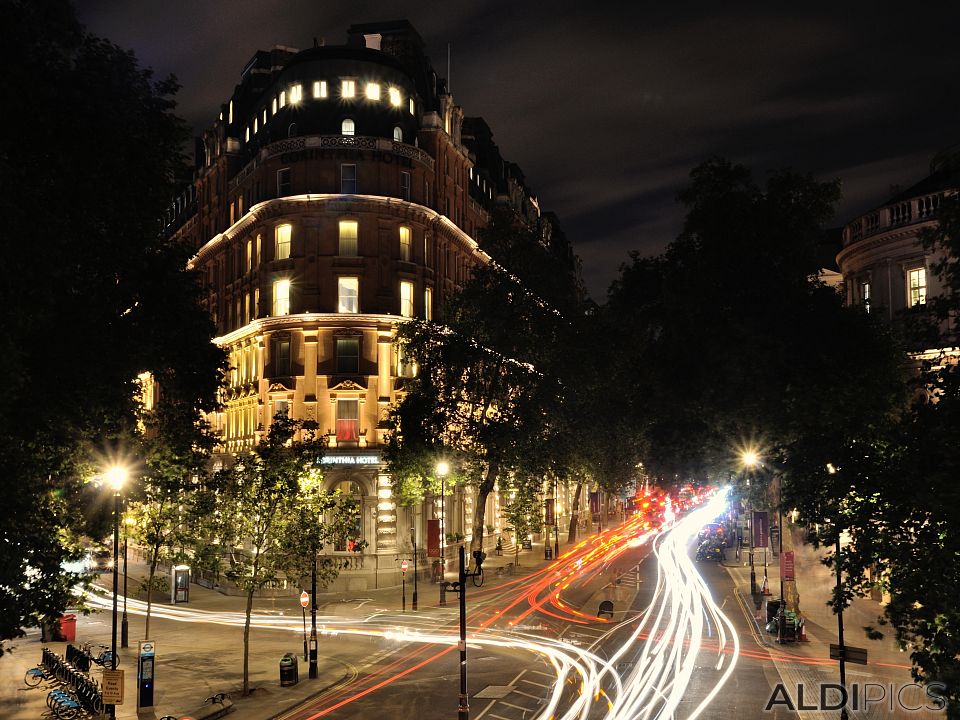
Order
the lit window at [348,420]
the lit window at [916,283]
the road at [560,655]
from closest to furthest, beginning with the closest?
the road at [560,655]
the lit window at [916,283]
the lit window at [348,420]

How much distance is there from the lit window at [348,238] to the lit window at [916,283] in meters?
32.0

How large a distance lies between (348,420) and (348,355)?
158 inches

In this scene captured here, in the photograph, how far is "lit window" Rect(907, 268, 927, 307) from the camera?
150 ft

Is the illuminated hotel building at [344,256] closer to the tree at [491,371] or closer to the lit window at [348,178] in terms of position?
the lit window at [348,178]

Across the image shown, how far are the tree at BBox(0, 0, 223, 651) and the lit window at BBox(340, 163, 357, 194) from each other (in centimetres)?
3680

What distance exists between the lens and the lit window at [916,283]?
45766 mm

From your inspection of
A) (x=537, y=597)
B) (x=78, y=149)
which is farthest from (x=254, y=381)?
(x=78, y=149)

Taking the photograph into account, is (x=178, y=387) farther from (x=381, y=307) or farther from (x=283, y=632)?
(x=381, y=307)

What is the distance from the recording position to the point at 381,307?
197 ft

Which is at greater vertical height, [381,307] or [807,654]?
[381,307]

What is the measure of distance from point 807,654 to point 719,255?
15.6m

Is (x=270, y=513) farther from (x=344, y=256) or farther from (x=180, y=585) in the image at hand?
(x=344, y=256)

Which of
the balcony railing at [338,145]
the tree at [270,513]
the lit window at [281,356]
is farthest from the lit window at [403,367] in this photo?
the tree at [270,513]

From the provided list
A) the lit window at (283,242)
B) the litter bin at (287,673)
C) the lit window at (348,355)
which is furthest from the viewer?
the lit window at (283,242)
